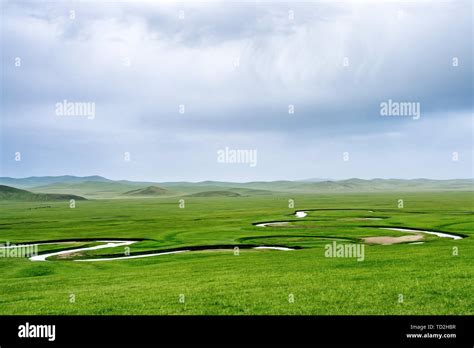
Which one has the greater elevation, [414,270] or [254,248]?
[414,270]

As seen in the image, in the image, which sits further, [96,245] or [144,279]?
[96,245]

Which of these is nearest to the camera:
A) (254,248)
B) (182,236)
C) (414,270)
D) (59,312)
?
(59,312)

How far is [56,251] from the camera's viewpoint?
64.2 m

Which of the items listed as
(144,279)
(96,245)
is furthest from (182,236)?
(144,279)

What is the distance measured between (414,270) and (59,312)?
21172 mm

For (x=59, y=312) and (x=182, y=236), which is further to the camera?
(x=182, y=236)

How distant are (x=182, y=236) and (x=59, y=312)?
2216 inches
